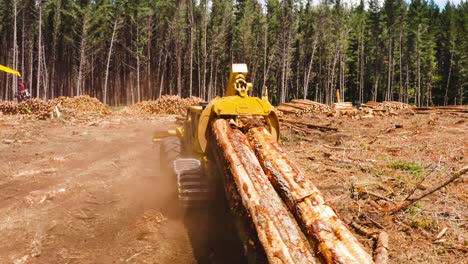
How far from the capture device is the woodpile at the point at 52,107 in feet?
73.5

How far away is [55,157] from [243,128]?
831 centimetres

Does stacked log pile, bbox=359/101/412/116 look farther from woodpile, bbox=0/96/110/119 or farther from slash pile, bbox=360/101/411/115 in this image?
woodpile, bbox=0/96/110/119

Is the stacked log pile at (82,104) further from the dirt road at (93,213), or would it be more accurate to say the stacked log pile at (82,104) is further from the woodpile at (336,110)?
the woodpile at (336,110)

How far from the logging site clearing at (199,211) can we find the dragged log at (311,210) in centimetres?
66

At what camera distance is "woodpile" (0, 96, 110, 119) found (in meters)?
22.4

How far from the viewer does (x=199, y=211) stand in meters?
6.20

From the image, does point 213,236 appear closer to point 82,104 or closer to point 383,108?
point 383,108

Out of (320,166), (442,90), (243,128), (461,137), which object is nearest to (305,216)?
(243,128)

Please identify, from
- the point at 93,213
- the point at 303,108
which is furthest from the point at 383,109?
the point at 93,213

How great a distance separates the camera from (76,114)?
22844 mm

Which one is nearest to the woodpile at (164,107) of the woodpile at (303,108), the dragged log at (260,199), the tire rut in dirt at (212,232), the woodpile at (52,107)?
the woodpile at (52,107)

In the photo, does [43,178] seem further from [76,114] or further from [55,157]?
[76,114]

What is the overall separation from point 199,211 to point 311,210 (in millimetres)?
2503

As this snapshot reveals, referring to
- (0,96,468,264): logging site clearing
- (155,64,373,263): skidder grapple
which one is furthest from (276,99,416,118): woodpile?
(155,64,373,263): skidder grapple
